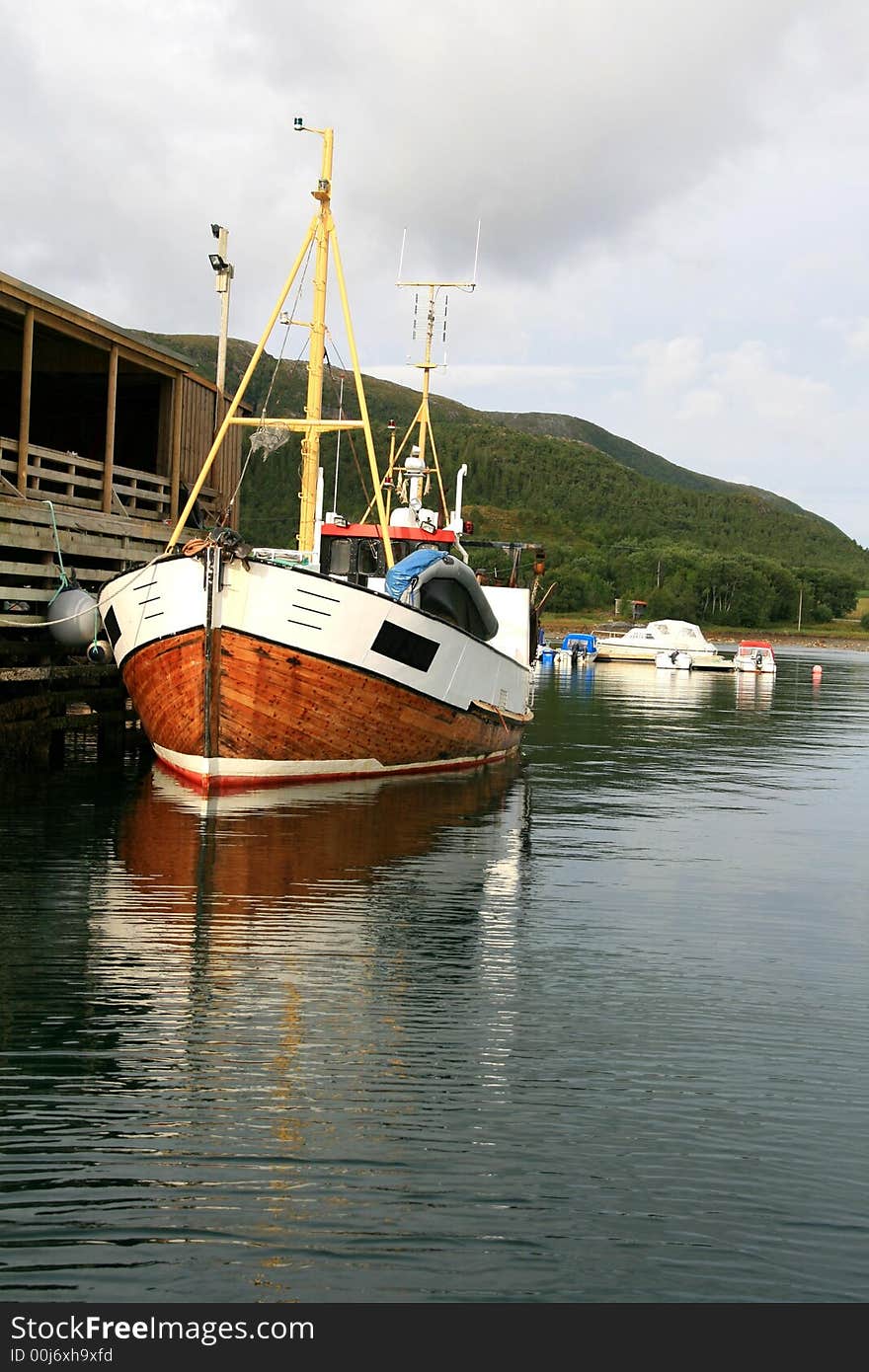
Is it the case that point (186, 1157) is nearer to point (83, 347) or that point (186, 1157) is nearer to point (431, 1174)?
point (431, 1174)

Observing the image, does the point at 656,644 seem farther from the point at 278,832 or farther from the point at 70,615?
the point at 278,832

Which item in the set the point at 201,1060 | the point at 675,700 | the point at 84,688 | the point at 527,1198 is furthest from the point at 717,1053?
the point at 675,700

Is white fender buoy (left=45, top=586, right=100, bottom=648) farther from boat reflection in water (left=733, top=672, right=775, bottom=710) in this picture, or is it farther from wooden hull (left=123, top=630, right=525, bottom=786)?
boat reflection in water (left=733, top=672, right=775, bottom=710)

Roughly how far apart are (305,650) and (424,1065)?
905 cm

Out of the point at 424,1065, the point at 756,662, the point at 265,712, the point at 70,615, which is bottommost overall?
the point at 424,1065

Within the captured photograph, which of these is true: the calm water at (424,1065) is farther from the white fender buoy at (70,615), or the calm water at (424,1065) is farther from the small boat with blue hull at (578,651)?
the small boat with blue hull at (578,651)

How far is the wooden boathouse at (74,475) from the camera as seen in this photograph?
1647 centimetres

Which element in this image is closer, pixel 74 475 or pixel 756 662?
pixel 74 475

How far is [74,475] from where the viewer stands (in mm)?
17953

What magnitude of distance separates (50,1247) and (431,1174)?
4.77ft

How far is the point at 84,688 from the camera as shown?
19031mm

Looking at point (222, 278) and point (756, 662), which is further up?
point (222, 278)

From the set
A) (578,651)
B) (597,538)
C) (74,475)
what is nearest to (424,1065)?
(74,475)

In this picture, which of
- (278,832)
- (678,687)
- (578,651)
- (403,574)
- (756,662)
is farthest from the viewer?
(578,651)
